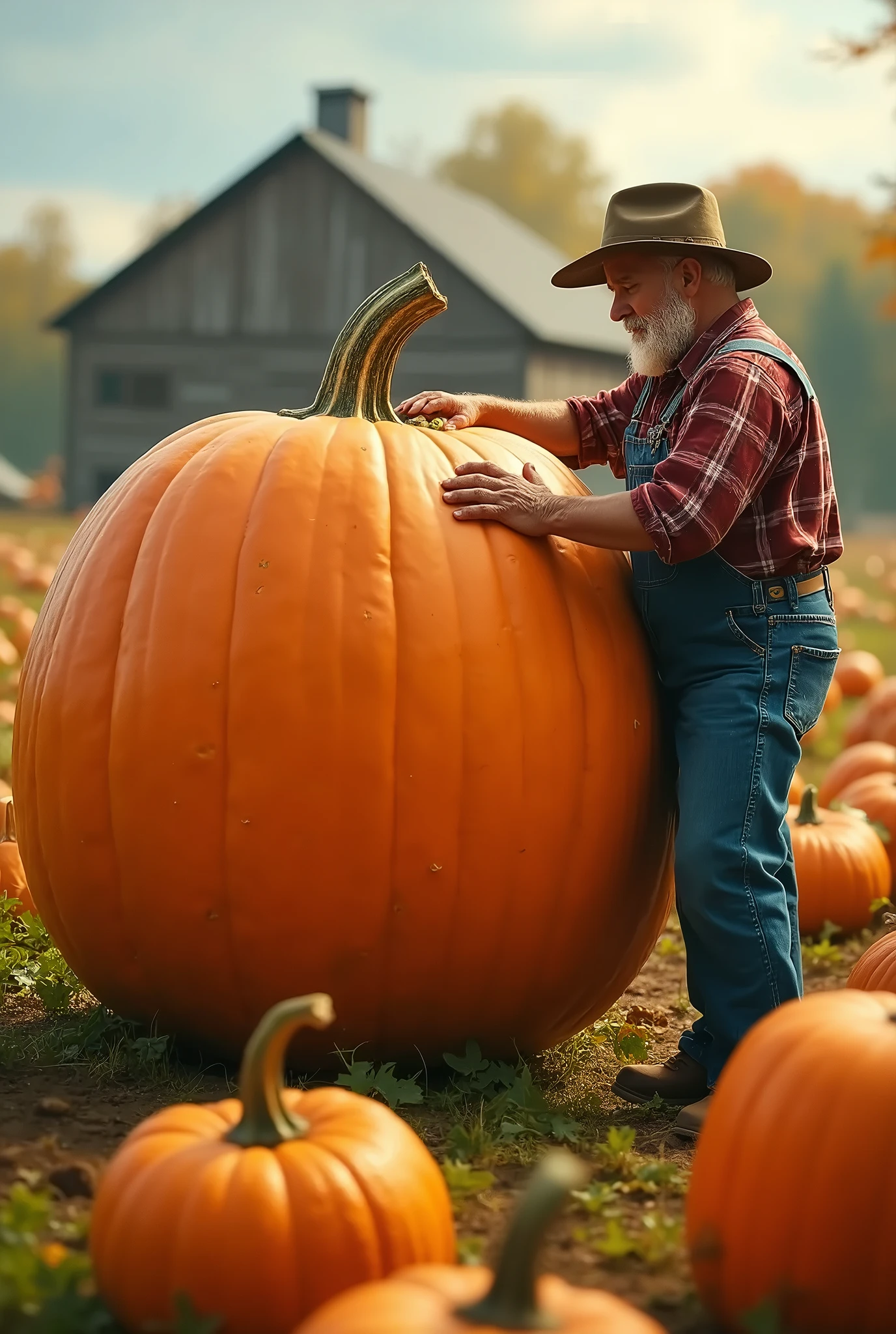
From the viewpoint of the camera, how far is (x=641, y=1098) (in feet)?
11.5

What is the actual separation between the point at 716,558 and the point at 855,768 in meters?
3.68

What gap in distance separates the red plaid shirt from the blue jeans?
10 centimetres

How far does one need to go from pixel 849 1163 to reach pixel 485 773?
1.24 m

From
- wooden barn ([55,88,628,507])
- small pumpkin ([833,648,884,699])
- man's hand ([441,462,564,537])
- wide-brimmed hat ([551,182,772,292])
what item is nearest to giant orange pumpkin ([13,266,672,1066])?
man's hand ([441,462,564,537])

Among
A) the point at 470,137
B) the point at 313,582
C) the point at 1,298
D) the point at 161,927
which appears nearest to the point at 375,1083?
the point at 161,927

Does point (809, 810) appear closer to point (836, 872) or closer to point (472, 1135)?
point (836, 872)

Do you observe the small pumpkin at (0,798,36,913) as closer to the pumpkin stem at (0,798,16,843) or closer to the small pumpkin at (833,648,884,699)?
the pumpkin stem at (0,798,16,843)

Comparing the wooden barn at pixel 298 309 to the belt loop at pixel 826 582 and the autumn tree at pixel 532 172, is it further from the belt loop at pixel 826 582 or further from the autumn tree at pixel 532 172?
the autumn tree at pixel 532 172

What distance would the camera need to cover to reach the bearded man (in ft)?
11.1

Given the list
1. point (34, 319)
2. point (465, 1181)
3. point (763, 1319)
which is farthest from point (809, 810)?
point (34, 319)

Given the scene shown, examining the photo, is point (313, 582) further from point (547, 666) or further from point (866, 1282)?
point (866, 1282)

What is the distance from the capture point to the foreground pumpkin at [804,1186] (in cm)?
220

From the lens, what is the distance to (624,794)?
3.46m

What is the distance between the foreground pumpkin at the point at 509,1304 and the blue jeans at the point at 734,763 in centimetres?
160
